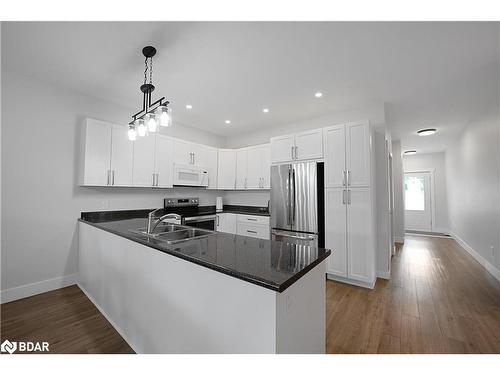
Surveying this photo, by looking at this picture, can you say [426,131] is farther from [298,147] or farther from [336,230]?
[336,230]

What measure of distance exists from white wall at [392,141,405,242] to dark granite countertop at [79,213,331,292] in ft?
18.5

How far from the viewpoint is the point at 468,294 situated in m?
2.67

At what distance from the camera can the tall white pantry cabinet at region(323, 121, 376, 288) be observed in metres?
2.83

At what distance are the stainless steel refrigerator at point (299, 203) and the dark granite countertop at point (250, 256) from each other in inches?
65.9

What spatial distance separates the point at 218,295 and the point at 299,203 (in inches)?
91.0

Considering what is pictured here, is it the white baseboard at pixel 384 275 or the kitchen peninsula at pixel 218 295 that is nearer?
the kitchen peninsula at pixel 218 295

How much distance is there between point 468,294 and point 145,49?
455 cm

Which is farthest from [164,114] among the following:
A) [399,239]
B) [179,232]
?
[399,239]

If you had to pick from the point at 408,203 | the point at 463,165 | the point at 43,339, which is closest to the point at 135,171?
the point at 43,339

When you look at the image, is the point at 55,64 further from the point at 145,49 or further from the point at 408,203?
the point at 408,203

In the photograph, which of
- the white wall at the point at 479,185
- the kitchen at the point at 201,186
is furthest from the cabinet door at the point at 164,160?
the white wall at the point at 479,185

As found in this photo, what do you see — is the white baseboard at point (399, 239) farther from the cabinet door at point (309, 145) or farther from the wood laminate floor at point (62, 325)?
the wood laminate floor at point (62, 325)

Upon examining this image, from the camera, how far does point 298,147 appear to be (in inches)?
133

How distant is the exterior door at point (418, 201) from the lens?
719cm
